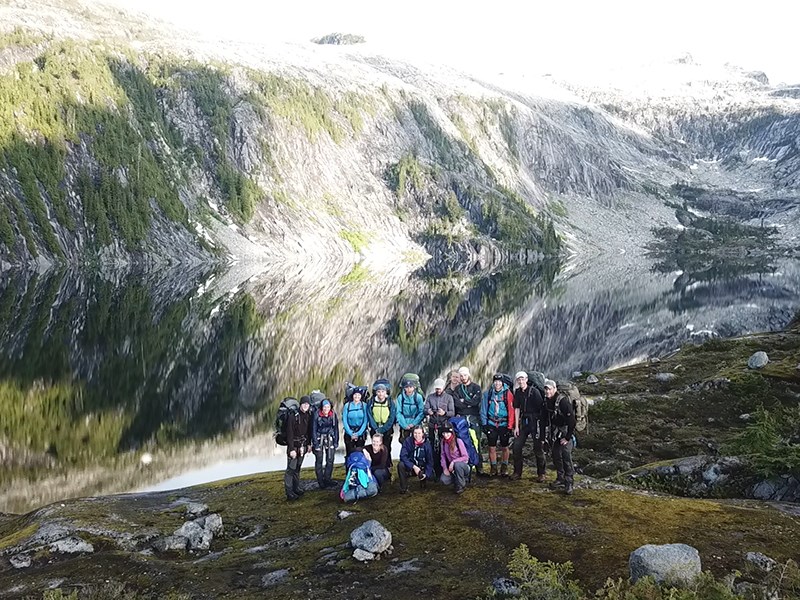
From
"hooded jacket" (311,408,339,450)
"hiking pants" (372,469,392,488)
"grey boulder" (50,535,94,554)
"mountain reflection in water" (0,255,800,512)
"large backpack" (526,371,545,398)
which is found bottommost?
"mountain reflection in water" (0,255,800,512)

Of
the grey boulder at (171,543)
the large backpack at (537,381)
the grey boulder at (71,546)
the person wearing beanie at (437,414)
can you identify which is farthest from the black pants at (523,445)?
the grey boulder at (71,546)

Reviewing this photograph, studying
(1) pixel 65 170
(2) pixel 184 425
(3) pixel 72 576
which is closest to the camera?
(3) pixel 72 576

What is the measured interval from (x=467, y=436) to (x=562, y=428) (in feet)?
9.54

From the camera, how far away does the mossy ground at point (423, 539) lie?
12.9m

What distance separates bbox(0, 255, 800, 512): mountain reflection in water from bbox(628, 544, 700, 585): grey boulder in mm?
22474

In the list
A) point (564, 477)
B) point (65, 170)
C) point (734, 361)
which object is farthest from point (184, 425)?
point (65, 170)

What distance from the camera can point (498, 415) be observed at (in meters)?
19.6

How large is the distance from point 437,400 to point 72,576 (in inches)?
411

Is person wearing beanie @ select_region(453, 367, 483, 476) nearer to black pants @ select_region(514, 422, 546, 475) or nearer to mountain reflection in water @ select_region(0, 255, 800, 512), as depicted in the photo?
black pants @ select_region(514, 422, 546, 475)

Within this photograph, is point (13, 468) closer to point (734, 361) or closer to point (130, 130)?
point (734, 361)

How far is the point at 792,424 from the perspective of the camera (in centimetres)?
2262

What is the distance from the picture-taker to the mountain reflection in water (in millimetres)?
32281

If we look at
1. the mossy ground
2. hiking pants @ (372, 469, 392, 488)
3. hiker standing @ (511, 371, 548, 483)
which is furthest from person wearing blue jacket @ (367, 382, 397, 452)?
hiker standing @ (511, 371, 548, 483)

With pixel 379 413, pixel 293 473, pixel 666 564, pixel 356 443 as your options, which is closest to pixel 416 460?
pixel 379 413
